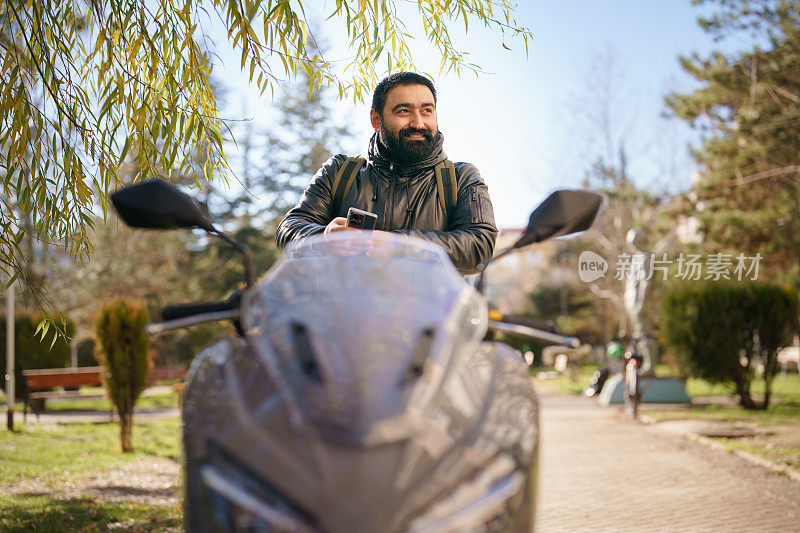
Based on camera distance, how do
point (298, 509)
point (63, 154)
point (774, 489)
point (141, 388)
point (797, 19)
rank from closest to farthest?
point (298, 509)
point (63, 154)
point (774, 489)
point (141, 388)
point (797, 19)

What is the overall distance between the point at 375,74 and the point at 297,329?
147 inches

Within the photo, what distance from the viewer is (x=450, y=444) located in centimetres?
145

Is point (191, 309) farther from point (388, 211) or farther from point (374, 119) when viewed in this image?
point (374, 119)

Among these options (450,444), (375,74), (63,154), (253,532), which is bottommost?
(253,532)

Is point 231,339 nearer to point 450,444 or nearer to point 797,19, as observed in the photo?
point 450,444

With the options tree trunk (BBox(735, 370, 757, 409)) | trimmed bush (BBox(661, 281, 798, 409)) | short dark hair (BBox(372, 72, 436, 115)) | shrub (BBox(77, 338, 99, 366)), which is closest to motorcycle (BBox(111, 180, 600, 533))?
short dark hair (BBox(372, 72, 436, 115))

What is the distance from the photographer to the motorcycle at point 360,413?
4.52 feet

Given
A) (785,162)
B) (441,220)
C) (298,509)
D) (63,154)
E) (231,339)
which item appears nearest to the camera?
(298,509)

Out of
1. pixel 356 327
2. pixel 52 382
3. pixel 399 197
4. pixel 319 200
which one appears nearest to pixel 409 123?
pixel 399 197

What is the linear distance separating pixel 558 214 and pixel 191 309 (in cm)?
107

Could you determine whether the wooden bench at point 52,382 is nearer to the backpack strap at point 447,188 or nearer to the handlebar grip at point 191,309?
the backpack strap at point 447,188

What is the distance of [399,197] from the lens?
314cm

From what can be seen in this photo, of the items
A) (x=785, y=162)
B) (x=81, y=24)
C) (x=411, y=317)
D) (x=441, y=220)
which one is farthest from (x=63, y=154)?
(x=785, y=162)

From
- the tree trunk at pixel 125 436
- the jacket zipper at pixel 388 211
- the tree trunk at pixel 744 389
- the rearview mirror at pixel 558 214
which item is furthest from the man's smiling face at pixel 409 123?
the tree trunk at pixel 744 389
